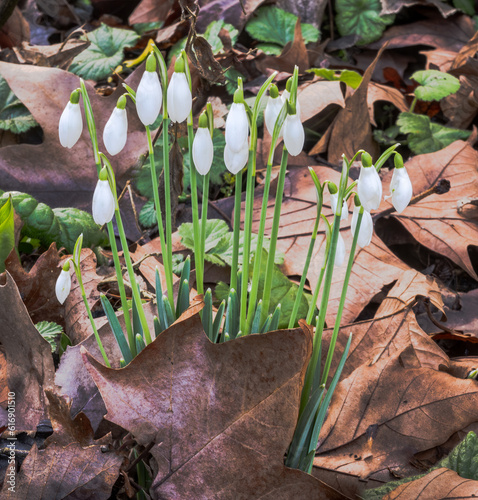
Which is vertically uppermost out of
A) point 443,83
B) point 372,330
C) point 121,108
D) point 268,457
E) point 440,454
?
point 121,108

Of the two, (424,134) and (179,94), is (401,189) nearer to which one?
(179,94)

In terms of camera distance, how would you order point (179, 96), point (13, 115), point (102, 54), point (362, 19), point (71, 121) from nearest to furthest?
1. point (179, 96)
2. point (71, 121)
3. point (13, 115)
4. point (102, 54)
5. point (362, 19)

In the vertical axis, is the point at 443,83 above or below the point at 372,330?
above

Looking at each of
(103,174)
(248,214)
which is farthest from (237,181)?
(103,174)

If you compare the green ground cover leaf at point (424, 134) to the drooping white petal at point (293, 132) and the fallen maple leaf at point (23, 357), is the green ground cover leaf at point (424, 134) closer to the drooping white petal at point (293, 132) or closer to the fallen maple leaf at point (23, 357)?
the drooping white petal at point (293, 132)

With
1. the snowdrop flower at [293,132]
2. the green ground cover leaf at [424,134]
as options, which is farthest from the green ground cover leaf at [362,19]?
the snowdrop flower at [293,132]

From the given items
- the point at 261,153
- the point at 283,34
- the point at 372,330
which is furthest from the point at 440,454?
the point at 283,34

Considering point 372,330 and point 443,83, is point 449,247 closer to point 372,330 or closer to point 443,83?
point 372,330
